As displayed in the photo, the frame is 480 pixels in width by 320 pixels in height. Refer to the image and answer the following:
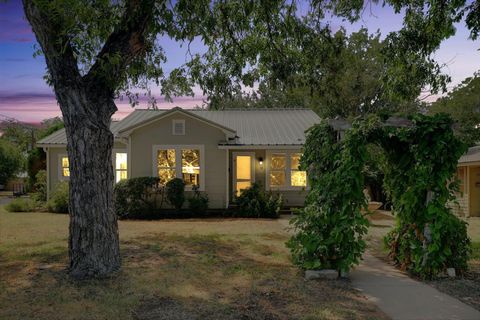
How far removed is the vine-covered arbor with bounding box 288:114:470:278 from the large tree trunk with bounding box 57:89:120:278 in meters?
3.10

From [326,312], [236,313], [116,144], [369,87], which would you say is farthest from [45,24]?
[369,87]

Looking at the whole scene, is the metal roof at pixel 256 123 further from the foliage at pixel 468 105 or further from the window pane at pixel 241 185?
the foliage at pixel 468 105

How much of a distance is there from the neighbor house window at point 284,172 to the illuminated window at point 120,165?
594 cm

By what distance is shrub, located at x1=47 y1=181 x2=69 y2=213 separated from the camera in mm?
17656

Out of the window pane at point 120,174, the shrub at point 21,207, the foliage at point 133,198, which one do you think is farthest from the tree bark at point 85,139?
the shrub at point 21,207

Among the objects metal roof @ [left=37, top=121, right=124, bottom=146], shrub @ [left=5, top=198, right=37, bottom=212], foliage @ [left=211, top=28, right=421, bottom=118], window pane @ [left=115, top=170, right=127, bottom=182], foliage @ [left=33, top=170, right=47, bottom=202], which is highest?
foliage @ [left=211, top=28, right=421, bottom=118]

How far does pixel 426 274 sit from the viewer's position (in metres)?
7.14

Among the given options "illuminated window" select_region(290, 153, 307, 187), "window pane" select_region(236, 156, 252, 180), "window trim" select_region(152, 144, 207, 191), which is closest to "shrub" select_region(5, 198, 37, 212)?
"window trim" select_region(152, 144, 207, 191)

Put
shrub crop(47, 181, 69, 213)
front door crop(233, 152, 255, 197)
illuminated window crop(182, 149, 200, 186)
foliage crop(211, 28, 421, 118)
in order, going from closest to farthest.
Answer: foliage crop(211, 28, 421, 118), illuminated window crop(182, 149, 200, 186), shrub crop(47, 181, 69, 213), front door crop(233, 152, 255, 197)

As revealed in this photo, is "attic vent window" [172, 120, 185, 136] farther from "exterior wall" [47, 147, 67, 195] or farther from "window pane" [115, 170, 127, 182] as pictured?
"exterior wall" [47, 147, 67, 195]

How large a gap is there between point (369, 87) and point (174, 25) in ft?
78.5

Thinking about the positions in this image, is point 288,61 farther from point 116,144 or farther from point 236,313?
point 116,144

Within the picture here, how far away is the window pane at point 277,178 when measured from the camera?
18.0 meters

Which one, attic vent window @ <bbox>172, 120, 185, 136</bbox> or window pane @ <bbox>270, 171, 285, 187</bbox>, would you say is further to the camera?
window pane @ <bbox>270, 171, 285, 187</bbox>
